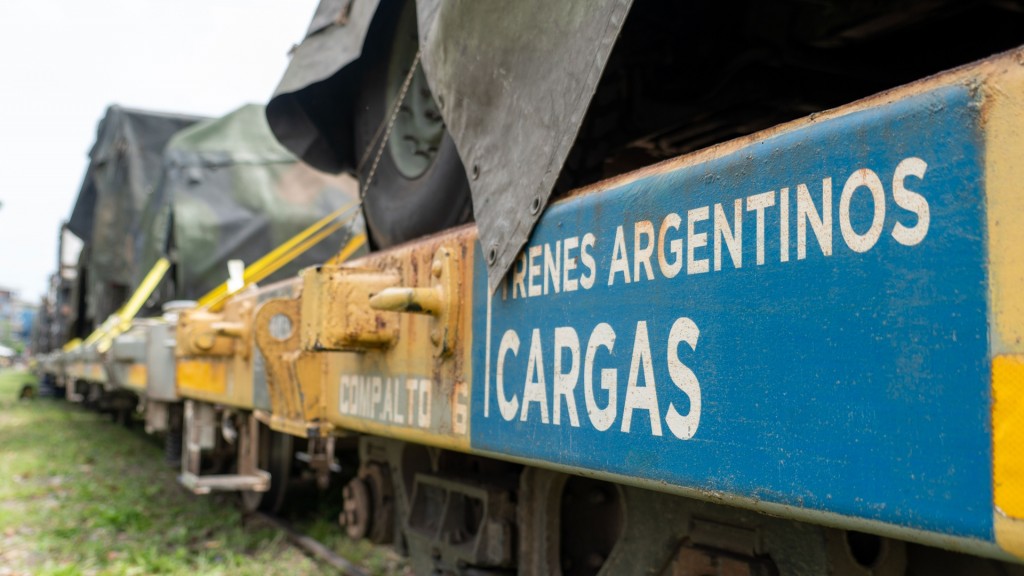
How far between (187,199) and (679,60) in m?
4.79

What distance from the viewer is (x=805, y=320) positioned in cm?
94

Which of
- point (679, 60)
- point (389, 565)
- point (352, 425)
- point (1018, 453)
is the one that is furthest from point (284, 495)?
point (1018, 453)

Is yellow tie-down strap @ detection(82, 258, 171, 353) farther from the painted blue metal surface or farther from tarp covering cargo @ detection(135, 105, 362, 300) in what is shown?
the painted blue metal surface

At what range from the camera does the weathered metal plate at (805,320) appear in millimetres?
788

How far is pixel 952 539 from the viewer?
0.78 meters

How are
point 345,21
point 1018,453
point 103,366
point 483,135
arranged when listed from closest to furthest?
1. point 1018,453
2. point 483,135
3. point 345,21
4. point 103,366

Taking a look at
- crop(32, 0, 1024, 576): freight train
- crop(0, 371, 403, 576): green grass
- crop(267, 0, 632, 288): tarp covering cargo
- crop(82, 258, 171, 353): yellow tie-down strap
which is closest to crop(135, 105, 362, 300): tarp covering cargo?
crop(82, 258, 171, 353): yellow tie-down strap

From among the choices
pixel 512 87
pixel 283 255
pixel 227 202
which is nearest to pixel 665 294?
pixel 512 87

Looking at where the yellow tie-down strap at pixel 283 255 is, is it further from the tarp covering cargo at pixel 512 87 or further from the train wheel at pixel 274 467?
the tarp covering cargo at pixel 512 87

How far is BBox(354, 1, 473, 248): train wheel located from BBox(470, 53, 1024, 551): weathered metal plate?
39.3 inches

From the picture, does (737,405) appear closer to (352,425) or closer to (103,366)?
(352,425)

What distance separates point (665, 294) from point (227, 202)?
231 inches

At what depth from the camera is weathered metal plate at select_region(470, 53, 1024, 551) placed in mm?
788

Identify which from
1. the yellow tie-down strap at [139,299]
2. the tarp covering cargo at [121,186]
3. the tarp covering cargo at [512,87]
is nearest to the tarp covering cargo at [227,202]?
the yellow tie-down strap at [139,299]
